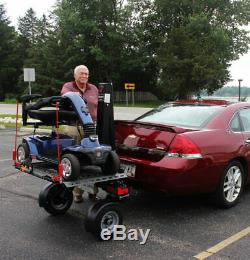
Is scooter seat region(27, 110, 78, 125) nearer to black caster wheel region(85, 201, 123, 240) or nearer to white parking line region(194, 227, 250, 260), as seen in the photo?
black caster wheel region(85, 201, 123, 240)

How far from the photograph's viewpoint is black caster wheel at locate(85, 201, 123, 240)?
3996 mm

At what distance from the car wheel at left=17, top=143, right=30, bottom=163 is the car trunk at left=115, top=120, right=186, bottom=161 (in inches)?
48.5

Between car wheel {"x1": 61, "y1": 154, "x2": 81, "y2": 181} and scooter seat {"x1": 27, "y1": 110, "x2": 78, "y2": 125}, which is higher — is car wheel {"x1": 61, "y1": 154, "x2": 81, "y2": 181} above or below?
below

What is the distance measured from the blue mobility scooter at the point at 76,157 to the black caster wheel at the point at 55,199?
0.53 metres

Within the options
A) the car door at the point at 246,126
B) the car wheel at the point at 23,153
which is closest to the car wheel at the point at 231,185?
the car door at the point at 246,126

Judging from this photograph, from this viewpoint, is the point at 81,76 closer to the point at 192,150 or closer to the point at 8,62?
the point at 192,150

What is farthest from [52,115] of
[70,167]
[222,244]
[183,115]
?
[222,244]

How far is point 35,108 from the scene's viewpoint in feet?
13.9

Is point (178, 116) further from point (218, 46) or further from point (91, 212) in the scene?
point (218, 46)

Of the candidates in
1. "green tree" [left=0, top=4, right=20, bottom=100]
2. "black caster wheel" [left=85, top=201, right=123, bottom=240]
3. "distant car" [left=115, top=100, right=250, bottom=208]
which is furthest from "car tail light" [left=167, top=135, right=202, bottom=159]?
"green tree" [left=0, top=4, right=20, bottom=100]

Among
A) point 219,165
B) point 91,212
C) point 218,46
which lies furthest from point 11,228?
point 218,46

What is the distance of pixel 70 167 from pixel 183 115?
2.14 metres

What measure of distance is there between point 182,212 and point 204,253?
122 cm

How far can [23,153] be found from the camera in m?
4.46
